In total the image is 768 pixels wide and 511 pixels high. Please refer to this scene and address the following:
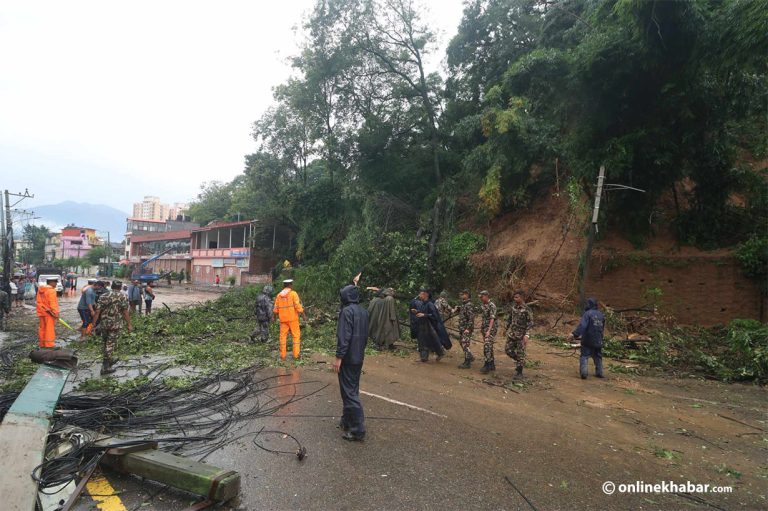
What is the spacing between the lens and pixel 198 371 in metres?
7.74

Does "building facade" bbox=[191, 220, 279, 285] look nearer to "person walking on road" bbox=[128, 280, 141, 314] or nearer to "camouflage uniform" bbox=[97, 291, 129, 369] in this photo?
"person walking on road" bbox=[128, 280, 141, 314]

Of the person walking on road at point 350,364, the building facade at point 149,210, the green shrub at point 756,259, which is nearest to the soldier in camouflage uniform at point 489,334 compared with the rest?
the person walking on road at point 350,364

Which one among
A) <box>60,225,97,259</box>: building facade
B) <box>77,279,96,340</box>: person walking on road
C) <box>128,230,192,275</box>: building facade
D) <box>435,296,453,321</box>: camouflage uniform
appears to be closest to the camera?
<box>435,296,453,321</box>: camouflage uniform

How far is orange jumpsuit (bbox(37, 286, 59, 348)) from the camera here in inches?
344

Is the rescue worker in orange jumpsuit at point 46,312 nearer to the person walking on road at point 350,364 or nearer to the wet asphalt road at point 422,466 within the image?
the wet asphalt road at point 422,466

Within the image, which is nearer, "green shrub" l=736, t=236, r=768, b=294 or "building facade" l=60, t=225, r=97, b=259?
"green shrub" l=736, t=236, r=768, b=294

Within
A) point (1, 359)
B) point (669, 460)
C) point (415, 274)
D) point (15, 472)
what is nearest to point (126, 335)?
point (1, 359)

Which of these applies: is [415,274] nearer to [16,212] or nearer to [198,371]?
[198,371]

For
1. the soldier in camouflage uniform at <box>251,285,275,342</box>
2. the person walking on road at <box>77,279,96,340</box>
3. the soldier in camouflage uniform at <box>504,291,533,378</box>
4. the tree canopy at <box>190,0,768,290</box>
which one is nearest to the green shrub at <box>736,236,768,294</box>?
the tree canopy at <box>190,0,768,290</box>

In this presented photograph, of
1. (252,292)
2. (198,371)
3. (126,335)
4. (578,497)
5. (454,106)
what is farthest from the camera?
(454,106)

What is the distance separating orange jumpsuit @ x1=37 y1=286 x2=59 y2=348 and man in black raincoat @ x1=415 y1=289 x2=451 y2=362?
7.67 m

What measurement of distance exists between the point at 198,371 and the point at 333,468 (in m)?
4.62

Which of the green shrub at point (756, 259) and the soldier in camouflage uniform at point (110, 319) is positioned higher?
the green shrub at point (756, 259)

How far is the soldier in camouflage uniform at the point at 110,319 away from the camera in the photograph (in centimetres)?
781
